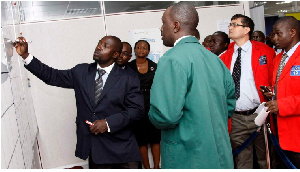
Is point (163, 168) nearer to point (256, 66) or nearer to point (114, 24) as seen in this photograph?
point (256, 66)

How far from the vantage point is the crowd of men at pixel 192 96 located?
5.19ft

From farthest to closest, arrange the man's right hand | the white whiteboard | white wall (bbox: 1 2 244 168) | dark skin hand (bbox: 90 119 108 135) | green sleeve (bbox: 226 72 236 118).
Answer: the white whiteboard
white wall (bbox: 1 2 244 168)
dark skin hand (bbox: 90 119 108 135)
the man's right hand
green sleeve (bbox: 226 72 236 118)

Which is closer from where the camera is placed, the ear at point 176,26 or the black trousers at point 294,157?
the ear at point 176,26

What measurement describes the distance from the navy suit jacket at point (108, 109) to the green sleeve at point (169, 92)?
779 mm

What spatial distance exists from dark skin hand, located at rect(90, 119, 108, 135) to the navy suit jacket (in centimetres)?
4

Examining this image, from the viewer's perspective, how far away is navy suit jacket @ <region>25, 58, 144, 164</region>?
230 centimetres

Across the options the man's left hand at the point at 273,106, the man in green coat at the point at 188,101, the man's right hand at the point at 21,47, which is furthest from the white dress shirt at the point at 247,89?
the man's right hand at the point at 21,47

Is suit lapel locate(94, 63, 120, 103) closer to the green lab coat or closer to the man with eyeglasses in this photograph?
the green lab coat

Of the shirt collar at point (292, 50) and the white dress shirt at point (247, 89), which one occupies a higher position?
the shirt collar at point (292, 50)

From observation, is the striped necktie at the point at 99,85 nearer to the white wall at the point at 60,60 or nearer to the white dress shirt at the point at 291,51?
the white wall at the point at 60,60

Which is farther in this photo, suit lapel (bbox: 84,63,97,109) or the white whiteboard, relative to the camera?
the white whiteboard

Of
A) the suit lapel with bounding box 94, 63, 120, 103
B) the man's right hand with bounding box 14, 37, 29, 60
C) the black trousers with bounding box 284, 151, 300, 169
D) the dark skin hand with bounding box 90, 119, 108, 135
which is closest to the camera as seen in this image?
the man's right hand with bounding box 14, 37, 29, 60

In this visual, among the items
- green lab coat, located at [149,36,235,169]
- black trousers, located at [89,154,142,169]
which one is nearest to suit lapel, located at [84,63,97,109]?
black trousers, located at [89,154,142,169]

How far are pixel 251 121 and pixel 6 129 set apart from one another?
7.16ft
